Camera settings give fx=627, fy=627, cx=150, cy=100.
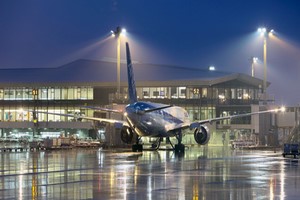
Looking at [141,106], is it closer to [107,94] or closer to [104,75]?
[107,94]

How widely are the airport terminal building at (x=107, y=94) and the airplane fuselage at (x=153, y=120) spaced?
118ft

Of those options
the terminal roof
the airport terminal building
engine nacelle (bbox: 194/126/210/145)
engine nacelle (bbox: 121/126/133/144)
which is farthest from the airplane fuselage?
the terminal roof

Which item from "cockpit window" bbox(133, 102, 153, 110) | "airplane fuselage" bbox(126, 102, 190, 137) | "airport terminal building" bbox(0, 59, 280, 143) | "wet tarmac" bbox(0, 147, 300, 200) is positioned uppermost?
"airport terminal building" bbox(0, 59, 280, 143)

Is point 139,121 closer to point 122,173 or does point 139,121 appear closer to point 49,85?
point 122,173

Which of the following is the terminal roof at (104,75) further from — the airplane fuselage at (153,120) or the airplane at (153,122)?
the airplane fuselage at (153,120)

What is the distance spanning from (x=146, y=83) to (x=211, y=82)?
13074 millimetres

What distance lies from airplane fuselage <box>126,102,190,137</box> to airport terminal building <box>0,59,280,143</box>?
118 feet

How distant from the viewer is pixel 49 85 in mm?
129875

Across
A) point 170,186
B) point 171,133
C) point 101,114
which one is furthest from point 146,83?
point 170,186

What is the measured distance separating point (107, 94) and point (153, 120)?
5835cm

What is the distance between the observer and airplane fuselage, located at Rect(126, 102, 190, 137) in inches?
2616

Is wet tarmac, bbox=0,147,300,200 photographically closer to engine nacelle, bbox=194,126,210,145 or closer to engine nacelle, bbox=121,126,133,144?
engine nacelle, bbox=194,126,210,145

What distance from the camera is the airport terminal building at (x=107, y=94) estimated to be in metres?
118

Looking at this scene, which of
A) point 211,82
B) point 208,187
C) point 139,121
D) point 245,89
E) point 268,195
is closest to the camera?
point 268,195
